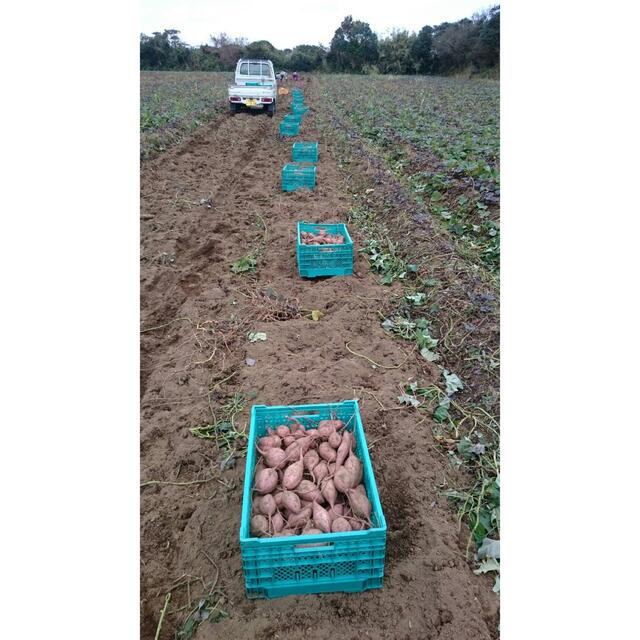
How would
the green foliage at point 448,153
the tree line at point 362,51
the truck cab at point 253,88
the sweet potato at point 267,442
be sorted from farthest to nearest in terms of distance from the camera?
the tree line at point 362,51 < the truck cab at point 253,88 < the green foliage at point 448,153 < the sweet potato at point 267,442

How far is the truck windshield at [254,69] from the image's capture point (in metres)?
16.0

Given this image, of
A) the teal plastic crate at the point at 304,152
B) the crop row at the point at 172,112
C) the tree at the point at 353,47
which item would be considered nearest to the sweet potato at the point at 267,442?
the teal plastic crate at the point at 304,152

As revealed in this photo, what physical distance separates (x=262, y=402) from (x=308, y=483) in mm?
1064

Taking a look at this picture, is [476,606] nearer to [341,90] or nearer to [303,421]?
[303,421]

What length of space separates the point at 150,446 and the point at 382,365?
6.17 ft

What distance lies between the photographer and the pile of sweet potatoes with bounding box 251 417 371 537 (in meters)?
2.22

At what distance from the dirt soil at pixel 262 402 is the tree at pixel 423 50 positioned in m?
41.9

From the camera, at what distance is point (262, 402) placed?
3398 mm

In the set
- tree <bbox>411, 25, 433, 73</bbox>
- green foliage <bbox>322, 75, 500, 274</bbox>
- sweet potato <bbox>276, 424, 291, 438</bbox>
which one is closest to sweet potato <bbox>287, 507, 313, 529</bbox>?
sweet potato <bbox>276, 424, 291, 438</bbox>

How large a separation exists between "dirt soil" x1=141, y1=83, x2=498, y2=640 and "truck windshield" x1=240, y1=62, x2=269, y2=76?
11.2 m

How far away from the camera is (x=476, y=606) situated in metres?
2.18

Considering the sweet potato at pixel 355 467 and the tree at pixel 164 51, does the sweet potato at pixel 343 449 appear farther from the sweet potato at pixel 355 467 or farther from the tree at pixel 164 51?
the tree at pixel 164 51

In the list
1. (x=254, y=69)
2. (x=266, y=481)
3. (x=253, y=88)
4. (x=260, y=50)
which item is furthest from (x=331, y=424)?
(x=260, y=50)

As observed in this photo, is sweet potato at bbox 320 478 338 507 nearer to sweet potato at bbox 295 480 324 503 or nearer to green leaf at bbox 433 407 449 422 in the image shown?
sweet potato at bbox 295 480 324 503
